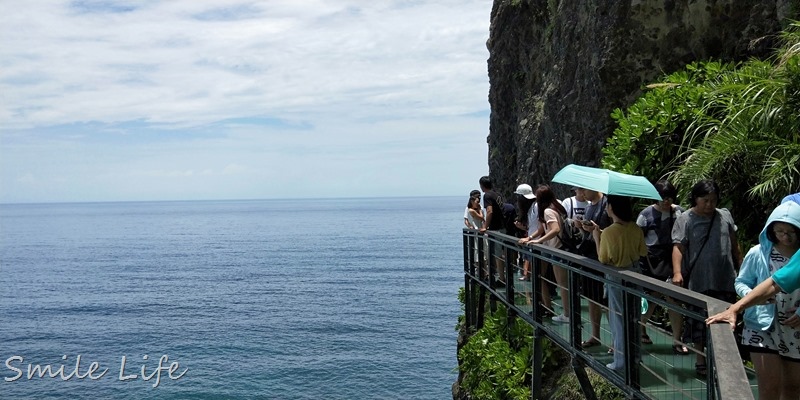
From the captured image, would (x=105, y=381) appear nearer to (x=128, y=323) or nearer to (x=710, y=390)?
(x=128, y=323)

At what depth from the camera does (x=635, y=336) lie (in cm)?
613

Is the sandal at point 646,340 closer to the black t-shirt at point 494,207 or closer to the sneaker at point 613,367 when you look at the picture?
the sneaker at point 613,367

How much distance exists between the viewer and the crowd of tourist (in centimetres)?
473

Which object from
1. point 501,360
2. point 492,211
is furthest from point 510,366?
point 492,211

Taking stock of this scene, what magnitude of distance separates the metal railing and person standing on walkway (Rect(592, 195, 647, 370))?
0.37 ft

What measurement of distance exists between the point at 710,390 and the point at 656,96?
24.0 ft

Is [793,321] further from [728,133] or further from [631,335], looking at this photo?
[728,133]

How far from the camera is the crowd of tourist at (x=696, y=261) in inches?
186

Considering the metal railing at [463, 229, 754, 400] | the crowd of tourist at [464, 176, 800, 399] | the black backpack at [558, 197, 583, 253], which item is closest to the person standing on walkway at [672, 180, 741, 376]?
the crowd of tourist at [464, 176, 800, 399]

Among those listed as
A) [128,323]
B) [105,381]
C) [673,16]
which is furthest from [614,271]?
[128,323]

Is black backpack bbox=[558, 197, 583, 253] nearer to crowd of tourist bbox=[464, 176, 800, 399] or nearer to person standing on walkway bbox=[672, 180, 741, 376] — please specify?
crowd of tourist bbox=[464, 176, 800, 399]

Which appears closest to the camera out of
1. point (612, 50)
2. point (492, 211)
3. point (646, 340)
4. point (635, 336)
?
point (635, 336)

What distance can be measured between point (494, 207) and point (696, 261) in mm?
6105

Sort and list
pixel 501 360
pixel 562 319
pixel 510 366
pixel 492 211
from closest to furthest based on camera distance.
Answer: pixel 562 319 < pixel 510 366 < pixel 501 360 < pixel 492 211
